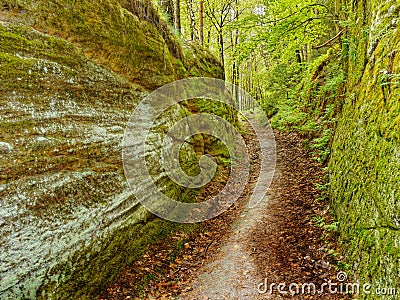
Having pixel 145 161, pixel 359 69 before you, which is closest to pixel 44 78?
pixel 145 161

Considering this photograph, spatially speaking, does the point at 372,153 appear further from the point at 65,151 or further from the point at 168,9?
the point at 168,9

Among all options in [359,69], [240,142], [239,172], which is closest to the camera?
[359,69]

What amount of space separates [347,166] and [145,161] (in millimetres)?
4601

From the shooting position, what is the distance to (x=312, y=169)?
868cm

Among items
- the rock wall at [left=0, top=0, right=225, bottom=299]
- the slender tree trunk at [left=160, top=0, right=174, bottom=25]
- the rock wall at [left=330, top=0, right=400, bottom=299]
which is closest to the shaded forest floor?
the rock wall at [left=0, top=0, right=225, bottom=299]

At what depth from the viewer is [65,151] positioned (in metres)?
4.37

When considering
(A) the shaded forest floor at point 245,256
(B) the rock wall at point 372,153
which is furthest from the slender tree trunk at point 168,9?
(A) the shaded forest floor at point 245,256

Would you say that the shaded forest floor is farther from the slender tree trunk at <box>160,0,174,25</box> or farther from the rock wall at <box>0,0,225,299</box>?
the slender tree trunk at <box>160,0,174,25</box>

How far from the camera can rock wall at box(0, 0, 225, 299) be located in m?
3.62

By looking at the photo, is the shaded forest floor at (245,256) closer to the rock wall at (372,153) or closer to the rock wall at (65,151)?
the rock wall at (65,151)

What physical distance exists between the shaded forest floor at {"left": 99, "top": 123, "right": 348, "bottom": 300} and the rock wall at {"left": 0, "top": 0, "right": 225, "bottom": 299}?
53 cm

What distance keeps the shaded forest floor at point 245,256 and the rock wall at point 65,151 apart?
527mm

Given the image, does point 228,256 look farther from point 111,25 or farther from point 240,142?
point 240,142

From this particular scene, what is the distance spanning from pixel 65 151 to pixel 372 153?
17.2 ft
